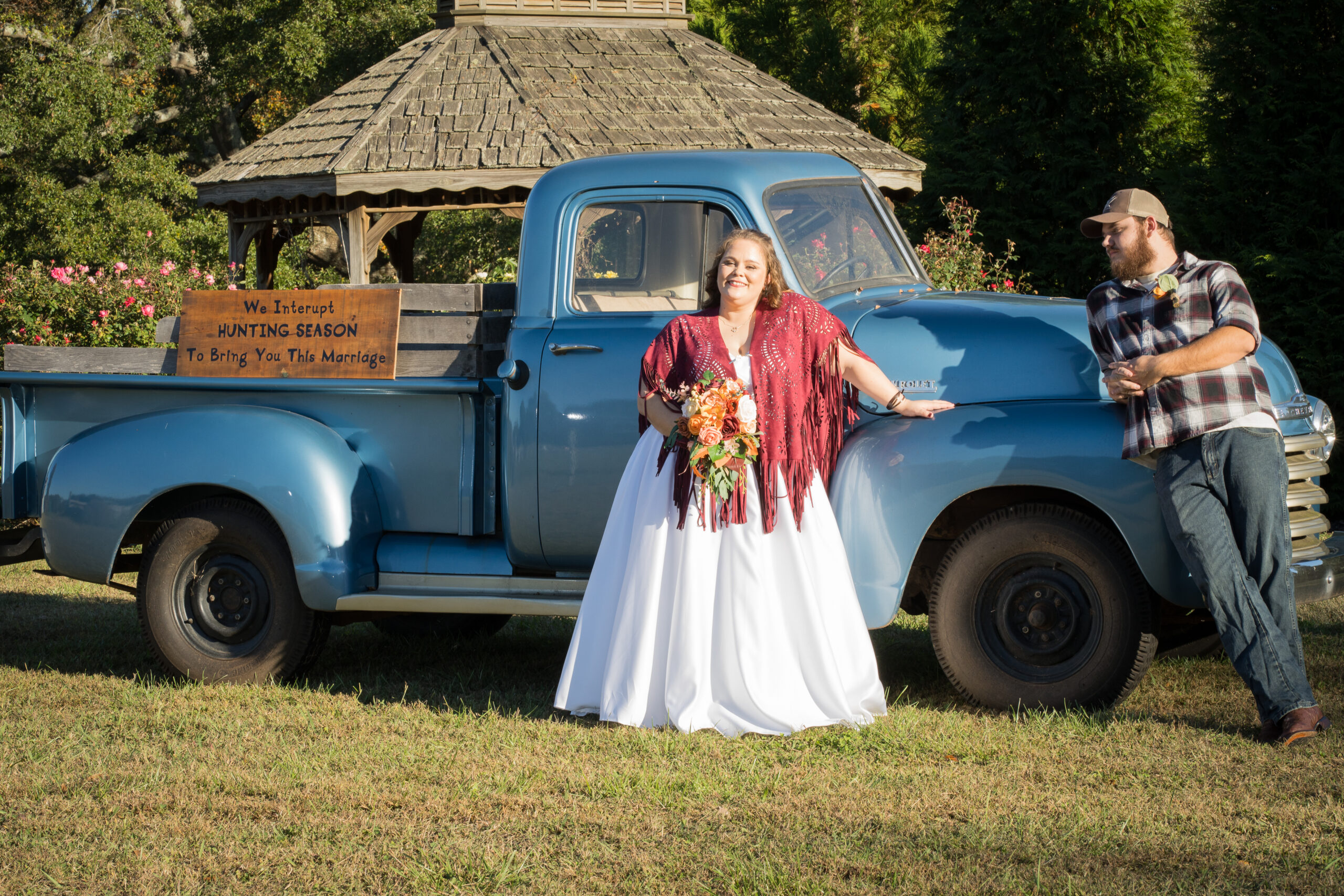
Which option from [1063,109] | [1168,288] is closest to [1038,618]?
[1168,288]

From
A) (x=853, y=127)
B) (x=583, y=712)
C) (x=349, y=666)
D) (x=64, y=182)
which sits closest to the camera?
(x=583, y=712)

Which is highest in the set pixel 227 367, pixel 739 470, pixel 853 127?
pixel 853 127

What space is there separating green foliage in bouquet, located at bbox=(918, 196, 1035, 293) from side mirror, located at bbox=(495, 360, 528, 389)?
5083 mm

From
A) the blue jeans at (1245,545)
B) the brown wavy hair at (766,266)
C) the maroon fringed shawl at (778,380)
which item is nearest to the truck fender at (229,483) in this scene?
the maroon fringed shawl at (778,380)

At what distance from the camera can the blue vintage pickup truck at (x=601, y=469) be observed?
458 centimetres

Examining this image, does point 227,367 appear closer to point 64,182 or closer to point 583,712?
point 583,712

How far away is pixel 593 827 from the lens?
381 cm

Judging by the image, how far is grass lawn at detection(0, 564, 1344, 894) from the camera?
A: 11.3 ft

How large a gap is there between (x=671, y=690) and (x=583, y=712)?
40cm

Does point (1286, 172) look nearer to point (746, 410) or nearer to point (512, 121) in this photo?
point (512, 121)

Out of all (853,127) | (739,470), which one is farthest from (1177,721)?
(853,127)

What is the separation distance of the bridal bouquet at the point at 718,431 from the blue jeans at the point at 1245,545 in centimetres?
140

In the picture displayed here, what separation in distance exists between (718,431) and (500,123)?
9316 mm

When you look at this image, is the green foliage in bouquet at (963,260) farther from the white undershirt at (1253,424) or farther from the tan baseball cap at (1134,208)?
the white undershirt at (1253,424)
